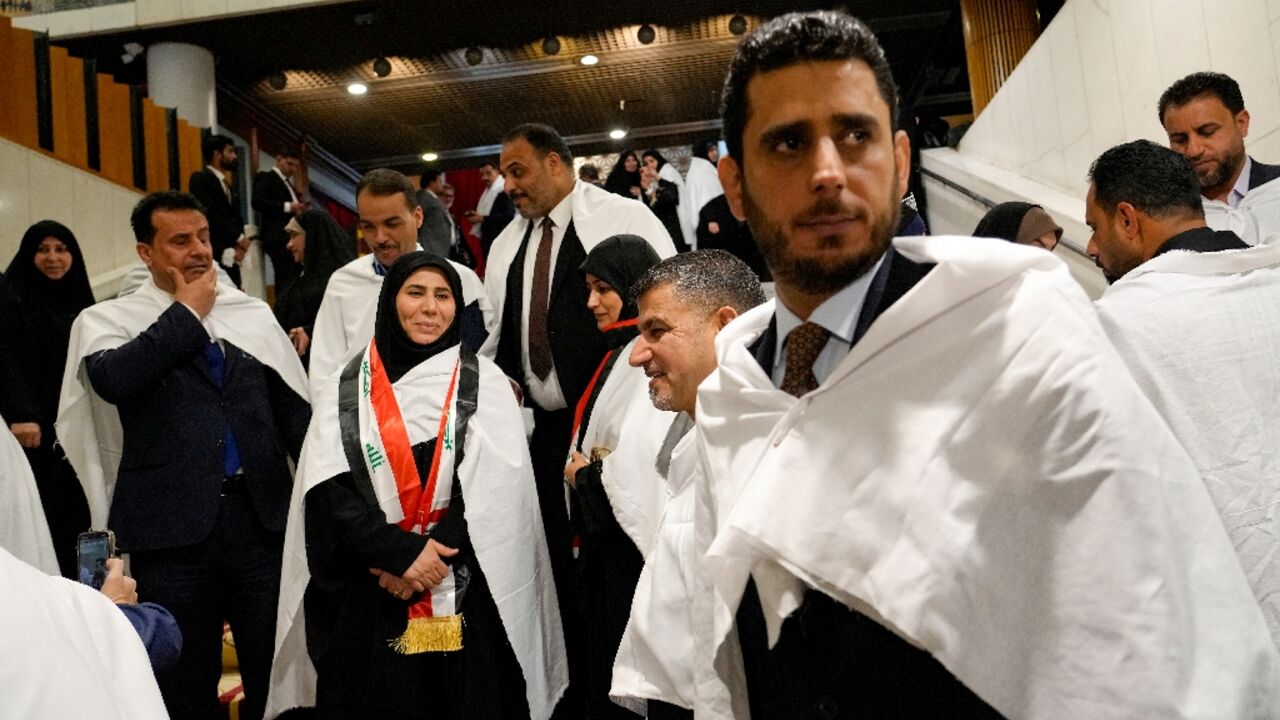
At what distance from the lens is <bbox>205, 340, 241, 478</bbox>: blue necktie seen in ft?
11.6

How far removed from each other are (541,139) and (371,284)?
3.06 feet

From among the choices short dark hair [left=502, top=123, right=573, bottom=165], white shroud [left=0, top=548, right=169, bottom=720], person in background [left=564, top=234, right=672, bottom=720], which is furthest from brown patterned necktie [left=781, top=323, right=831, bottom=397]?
short dark hair [left=502, top=123, right=573, bottom=165]

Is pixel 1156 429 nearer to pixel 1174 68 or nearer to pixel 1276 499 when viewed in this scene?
pixel 1276 499

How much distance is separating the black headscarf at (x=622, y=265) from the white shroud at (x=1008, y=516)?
2328 millimetres

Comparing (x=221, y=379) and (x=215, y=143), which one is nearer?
(x=221, y=379)

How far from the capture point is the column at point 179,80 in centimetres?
1072

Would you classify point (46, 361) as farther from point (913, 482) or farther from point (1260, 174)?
point (1260, 174)

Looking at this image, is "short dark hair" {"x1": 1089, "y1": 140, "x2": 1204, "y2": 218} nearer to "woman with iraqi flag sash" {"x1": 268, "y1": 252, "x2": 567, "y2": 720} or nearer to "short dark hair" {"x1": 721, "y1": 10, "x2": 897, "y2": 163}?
"short dark hair" {"x1": 721, "y1": 10, "x2": 897, "y2": 163}

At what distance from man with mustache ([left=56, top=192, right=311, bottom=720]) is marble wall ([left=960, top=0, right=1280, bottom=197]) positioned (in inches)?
168

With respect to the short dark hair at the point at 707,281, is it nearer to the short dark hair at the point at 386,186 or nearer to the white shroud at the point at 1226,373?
the white shroud at the point at 1226,373

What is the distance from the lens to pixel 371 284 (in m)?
4.44

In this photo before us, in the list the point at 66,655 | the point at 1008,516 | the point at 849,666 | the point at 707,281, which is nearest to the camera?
Answer: the point at 1008,516

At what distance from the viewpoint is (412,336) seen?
3.56 metres

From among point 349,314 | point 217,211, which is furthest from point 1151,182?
point 217,211
